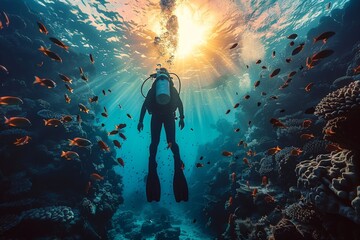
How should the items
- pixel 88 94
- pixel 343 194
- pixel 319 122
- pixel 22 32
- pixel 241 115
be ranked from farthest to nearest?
1. pixel 241 115
2. pixel 88 94
3. pixel 22 32
4. pixel 319 122
5. pixel 343 194

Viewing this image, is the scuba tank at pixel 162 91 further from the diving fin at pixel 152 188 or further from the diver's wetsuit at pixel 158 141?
the diving fin at pixel 152 188

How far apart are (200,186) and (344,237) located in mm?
23644

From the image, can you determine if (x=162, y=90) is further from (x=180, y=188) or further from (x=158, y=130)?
(x=180, y=188)

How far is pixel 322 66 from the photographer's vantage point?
14.9m

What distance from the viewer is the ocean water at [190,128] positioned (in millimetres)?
8070

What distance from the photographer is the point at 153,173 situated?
7867 mm

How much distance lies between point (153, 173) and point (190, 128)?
4371 mm

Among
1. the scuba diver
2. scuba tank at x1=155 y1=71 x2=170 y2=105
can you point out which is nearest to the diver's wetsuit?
the scuba diver

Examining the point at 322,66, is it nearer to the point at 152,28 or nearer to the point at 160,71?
the point at 160,71

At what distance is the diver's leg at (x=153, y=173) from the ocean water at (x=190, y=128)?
613mm

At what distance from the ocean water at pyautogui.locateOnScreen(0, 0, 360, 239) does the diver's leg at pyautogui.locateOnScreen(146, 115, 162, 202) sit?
24.1 inches

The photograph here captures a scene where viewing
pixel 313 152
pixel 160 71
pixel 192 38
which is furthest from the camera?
pixel 192 38

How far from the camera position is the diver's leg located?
25.1ft

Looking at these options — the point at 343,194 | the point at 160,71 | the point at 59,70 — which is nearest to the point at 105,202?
the point at 160,71
